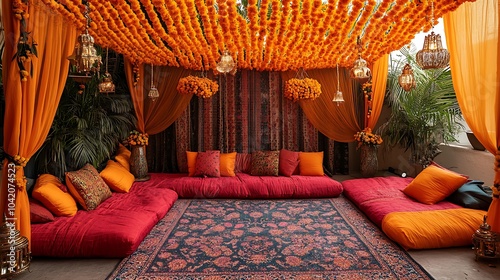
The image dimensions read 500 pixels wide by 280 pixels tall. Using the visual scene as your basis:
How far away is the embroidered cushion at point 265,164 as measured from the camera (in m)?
5.94

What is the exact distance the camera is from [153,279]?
282 cm

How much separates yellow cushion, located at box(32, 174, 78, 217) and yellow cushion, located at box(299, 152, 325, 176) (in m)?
3.73

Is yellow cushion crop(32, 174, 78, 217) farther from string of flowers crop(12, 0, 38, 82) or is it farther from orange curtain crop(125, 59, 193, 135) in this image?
orange curtain crop(125, 59, 193, 135)

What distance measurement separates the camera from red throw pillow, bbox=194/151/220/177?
19.2 feet

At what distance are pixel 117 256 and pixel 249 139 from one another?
3.81m

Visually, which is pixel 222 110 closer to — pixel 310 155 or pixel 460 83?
pixel 310 155

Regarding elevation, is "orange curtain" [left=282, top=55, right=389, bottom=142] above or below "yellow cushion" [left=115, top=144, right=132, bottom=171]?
above


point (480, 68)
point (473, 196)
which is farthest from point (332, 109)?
point (480, 68)

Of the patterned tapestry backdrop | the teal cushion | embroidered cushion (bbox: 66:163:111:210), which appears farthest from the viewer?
the patterned tapestry backdrop

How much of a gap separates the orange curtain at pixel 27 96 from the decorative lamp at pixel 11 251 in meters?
0.15

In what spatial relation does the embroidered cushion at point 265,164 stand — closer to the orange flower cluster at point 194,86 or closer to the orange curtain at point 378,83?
the orange flower cluster at point 194,86

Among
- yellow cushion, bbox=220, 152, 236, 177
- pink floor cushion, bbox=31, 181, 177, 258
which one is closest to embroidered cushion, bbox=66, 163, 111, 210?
pink floor cushion, bbox=31, 181, 177, 258

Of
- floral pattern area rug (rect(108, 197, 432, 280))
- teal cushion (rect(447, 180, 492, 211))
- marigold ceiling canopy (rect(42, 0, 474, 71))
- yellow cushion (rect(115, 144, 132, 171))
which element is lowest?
floral pattern area rug (rect(108, 197, 432, 280))

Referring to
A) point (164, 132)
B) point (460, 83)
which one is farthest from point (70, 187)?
point (460, 83)
